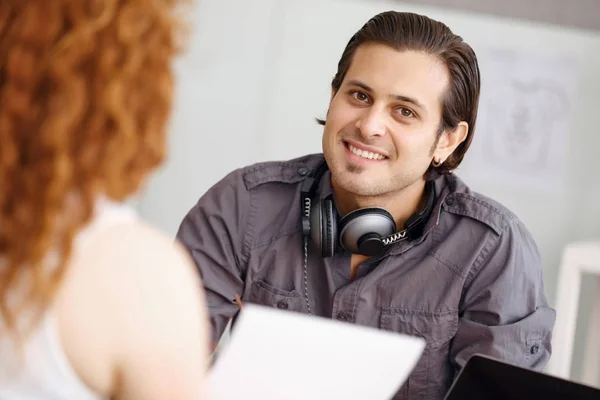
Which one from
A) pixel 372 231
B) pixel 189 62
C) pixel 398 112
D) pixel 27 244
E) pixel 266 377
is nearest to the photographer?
pixel 27 244

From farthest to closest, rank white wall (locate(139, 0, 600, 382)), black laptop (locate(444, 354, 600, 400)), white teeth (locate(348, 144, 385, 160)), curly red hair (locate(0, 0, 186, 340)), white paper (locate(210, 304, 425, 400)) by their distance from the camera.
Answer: white wall (locate(139, 0, 600, 382)) < white teeth (locate(348, 144, 385, 160)) < black laptop (locate(444, 354, 600, 400)) < white paper (locate(210, 304, 425, 400)) < curly red hair (locate(0, 0, 186, 340))

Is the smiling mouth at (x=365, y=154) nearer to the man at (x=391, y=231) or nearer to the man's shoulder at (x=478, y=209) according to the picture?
the man at (x=391, y=231)

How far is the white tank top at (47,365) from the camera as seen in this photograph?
659 mm

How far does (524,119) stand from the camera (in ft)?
8.96

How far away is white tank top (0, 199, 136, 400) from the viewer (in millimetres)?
659

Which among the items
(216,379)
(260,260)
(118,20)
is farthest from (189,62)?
(118,20)

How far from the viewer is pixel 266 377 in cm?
94

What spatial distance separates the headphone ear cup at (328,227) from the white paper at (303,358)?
1.82 ft

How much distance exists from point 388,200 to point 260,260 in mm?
286

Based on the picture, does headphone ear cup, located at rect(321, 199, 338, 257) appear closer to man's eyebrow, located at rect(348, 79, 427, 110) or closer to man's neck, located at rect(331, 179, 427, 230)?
man's neck, located at rect(331, 179, 427, 230)

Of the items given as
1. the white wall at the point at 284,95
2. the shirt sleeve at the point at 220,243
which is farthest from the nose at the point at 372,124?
the white wall at the point at 284,95

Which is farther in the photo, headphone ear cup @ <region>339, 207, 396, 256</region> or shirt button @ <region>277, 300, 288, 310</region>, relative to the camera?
shirt button @ <region>277, 300, 288, 310</region>

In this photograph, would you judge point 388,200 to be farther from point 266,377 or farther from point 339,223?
point 266,377

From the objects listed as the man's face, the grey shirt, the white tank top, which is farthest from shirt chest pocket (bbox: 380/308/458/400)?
the white tank top
